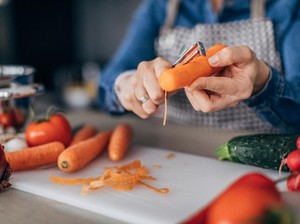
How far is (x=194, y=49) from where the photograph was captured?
0.77 metres

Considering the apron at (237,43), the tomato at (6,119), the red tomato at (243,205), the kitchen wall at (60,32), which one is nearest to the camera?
Answer: the red tomato at (243,205)

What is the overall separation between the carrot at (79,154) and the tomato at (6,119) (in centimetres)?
24

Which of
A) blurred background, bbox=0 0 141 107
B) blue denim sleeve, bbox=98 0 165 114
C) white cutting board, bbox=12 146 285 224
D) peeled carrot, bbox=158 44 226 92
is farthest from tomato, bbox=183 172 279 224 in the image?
blurred background, bbox=0 0 141 107

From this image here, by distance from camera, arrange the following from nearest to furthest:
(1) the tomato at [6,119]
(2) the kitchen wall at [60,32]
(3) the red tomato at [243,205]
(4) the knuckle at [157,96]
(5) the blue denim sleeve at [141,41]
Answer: (3) the red tomato at [243,205]
(4) the knuckle at [157,96]
(1) the tomato at [6,119]
(5) the blue denim sleeve at [141,41]
(2) the kitchen wall at [60,32]

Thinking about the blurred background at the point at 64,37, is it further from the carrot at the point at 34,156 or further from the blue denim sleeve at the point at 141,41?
the carrot at the point at 34,156

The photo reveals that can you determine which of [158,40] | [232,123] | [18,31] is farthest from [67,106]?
[232,123]

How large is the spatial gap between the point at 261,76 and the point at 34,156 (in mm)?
490

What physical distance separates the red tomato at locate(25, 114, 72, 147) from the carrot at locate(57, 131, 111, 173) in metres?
0.07

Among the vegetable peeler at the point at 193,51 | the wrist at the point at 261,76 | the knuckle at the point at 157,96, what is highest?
the vegetable peeler at the point at 193,51

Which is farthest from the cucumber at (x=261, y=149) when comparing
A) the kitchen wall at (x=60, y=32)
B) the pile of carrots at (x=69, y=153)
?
the kitchen wall at (x=60, y=32)

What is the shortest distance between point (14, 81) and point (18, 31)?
69.4 inches

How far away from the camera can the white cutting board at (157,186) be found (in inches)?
27.1

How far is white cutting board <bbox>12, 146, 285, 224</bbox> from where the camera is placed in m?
0.69

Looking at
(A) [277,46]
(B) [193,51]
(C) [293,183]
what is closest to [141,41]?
(A) [277,46]
